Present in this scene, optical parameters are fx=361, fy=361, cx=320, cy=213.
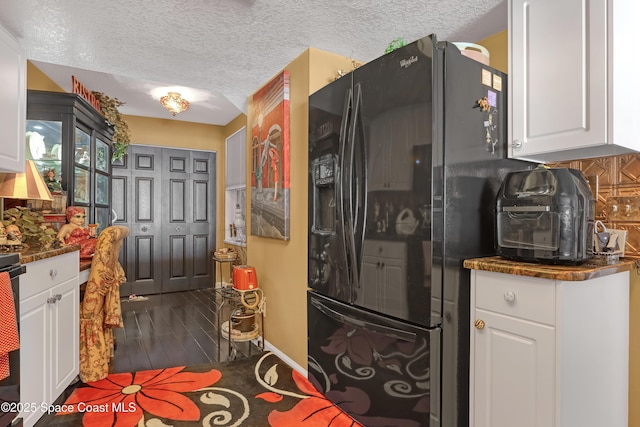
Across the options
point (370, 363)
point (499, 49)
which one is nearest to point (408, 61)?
point (499, 49)

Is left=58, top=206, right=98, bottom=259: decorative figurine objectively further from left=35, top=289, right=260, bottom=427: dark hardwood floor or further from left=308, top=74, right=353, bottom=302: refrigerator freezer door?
left=308, top=74, right=353, bottom=302: refrigerator freezer door

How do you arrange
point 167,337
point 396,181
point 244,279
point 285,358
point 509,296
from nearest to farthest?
1. point 509,296
2. point 396,181
3. point 285,358
4. point 244,279
5. point 167,337

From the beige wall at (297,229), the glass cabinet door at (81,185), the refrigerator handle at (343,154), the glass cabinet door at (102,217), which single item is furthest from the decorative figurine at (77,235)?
the refrigerator handle at (343,154)

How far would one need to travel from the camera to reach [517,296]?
1.47 metres

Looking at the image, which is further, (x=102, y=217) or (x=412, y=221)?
(x=102, y=217)

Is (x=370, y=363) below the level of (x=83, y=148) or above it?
below

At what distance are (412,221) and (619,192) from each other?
3.62ft

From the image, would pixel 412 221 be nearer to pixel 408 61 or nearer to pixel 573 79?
pixel 408 61

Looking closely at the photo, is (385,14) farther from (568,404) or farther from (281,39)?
(568,404)

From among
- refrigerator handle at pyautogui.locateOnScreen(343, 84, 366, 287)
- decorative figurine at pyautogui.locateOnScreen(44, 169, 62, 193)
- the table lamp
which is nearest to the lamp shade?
the table lamp

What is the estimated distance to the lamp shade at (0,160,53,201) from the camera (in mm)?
2303

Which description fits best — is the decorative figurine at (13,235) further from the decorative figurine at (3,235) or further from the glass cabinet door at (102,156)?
the glass cabinet door at (102,156)

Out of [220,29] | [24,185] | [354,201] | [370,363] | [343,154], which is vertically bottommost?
[370,363]

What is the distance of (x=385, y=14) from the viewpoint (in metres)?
2.16
